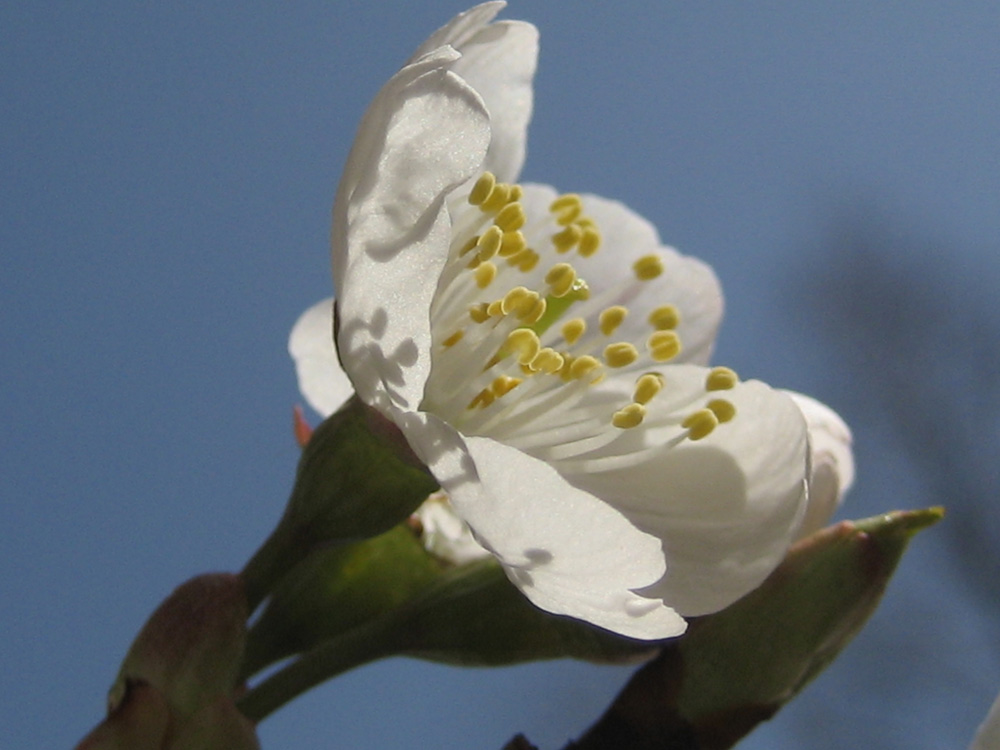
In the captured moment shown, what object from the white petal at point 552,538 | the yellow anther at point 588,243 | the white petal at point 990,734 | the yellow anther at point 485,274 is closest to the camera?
the white petal at point 552,538

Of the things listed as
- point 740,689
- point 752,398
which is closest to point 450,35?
point 752,398

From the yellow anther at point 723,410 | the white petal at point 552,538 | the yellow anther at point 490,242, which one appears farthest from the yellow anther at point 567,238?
the white petal at point 552,538

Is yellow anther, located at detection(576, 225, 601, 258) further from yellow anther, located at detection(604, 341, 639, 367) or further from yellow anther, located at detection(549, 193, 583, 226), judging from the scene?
yellow anther, located at detection(604, 341, 639, 367)

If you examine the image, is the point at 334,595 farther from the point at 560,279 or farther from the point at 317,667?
the point at 560,279

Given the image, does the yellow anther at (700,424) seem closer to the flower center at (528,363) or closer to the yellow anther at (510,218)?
the flower center at (528,363)

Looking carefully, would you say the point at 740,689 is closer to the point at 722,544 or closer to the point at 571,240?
the point at 722,544

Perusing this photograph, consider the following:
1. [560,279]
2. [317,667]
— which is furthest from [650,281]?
[317,667]

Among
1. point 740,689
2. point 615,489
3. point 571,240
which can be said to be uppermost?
point 571,240
